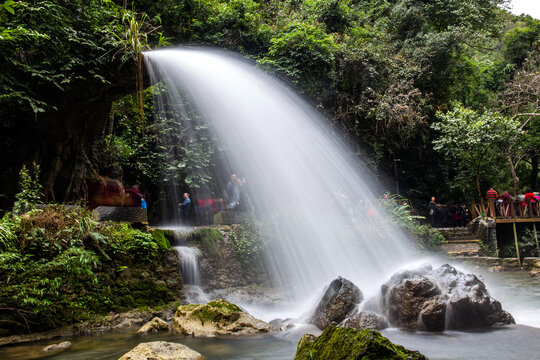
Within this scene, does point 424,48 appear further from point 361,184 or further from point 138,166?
point 138,166

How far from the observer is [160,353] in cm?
458

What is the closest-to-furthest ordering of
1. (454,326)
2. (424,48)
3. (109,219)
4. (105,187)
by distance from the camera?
(454,326) < (109,219) < (105,187) < (424,48)

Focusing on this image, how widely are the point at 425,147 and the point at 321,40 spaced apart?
35.6 feet

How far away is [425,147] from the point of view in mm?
23156

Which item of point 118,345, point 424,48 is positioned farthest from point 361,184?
point 118,345

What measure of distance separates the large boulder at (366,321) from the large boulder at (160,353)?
282 centimetres

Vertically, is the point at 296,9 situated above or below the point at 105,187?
above

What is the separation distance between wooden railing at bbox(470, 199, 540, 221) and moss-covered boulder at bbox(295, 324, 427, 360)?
18.6 meters

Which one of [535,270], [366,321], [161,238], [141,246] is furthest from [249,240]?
[535,270]

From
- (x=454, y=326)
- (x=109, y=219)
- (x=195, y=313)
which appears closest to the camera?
(x=454, y=326)

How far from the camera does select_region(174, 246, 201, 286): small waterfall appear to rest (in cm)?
930

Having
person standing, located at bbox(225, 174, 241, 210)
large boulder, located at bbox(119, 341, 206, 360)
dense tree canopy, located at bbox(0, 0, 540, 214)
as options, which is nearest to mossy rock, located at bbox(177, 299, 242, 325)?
large boulder, located at bbox(119, 341, 206, 360)

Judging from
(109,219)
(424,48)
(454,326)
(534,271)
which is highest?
(424,48)

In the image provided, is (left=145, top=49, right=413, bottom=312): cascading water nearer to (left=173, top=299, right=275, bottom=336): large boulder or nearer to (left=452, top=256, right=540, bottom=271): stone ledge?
(left=452, top=256, right=540, bottom=271): stone ledge
